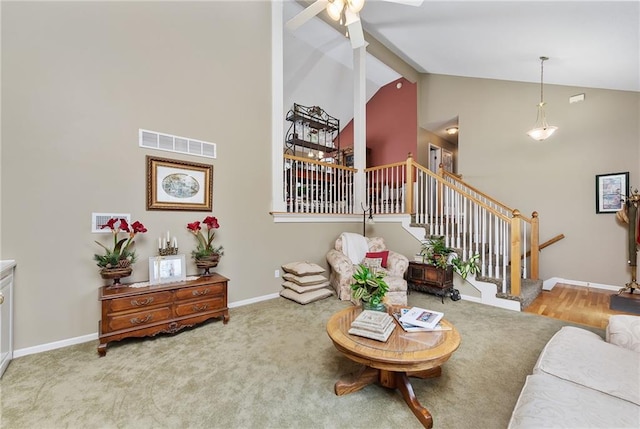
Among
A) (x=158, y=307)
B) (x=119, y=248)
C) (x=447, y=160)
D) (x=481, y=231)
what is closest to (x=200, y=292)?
(x=158, y=307)

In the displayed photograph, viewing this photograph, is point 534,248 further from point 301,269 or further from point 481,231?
point 301,269

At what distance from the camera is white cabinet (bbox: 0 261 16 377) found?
200 cm

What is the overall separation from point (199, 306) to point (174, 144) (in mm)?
1896

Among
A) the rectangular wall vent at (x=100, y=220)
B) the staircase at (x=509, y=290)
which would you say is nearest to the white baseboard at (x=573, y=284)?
the staircase at (x=509, y=290)

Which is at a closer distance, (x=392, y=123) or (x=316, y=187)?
(x=316, y=187)

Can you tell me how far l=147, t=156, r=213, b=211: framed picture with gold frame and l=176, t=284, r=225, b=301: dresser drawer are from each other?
99 centimetres

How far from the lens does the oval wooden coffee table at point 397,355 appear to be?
1453 mm

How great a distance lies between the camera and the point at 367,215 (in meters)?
5.20

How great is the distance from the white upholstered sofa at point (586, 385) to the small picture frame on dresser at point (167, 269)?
118 inches

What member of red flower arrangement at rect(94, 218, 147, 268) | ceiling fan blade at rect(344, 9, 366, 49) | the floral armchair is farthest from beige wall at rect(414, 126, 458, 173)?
red flower arrangement at rect(94, 218, 147, 268)

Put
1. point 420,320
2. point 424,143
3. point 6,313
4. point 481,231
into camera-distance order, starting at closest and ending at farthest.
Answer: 1. point 420,320
2. point 6,313
3. point 481,231
4. point 424,143

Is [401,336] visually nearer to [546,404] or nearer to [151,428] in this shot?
[546,404]

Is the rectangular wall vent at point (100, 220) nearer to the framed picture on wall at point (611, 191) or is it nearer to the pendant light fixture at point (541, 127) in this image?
the pendant light fixture at point (541, 127)

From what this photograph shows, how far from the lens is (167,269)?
9.39 feet
